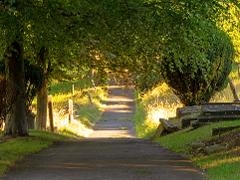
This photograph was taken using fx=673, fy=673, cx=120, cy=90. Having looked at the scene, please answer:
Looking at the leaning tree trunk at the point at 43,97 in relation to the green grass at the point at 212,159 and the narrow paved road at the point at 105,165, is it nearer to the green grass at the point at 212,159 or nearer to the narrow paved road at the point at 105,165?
the narrow paved road at the point at 105,165

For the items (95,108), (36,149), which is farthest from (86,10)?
(95,108)

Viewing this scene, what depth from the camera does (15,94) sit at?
23.7 metres

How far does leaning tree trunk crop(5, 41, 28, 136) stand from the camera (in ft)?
77.2

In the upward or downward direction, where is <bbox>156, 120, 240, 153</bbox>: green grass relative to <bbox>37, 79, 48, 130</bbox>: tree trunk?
downward

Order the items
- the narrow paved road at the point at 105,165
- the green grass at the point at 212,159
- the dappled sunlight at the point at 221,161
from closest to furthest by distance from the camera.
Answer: the green grass at the point at 212,159 < the narrow paved road at the point at 105,165 < the dappled sunlight at the point at 221,161

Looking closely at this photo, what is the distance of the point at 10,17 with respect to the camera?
1655cm

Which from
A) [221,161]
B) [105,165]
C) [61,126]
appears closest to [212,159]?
[221,161]

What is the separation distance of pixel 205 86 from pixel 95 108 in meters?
24.1

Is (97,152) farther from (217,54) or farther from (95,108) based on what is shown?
(95,108)

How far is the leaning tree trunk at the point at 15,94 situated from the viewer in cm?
A: 2353

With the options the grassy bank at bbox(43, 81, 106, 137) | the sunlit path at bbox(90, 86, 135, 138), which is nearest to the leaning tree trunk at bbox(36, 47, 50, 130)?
the grassy bank at bbox(43, 81, 106, 137)

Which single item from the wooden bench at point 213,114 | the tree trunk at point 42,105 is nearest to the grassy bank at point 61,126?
the tree trunk at point 42,105

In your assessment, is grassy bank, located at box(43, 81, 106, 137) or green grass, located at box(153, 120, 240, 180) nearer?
green grass, located at box(153, 120, 240, 180)

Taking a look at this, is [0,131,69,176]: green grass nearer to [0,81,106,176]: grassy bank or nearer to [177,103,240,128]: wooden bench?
[0,81,106,176]: grassy bank
